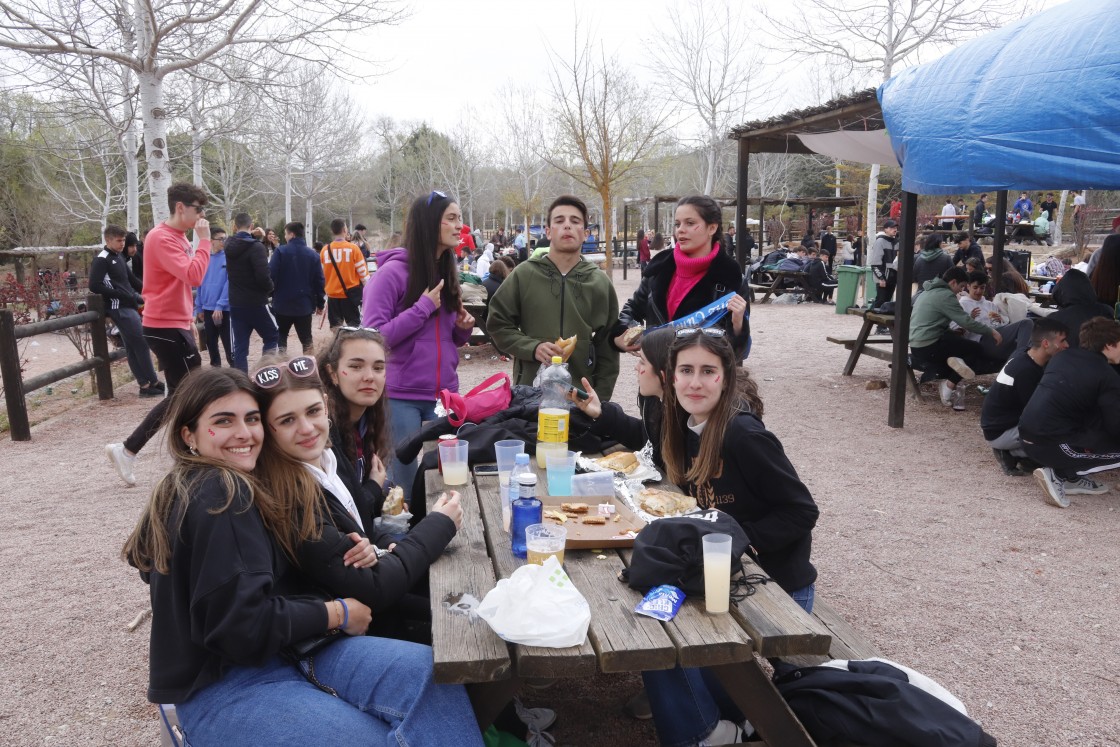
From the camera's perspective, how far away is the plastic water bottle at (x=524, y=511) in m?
2.36

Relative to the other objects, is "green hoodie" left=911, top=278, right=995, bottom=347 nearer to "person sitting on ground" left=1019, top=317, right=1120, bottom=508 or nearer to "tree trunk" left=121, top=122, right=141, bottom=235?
"person sitting on ground" left=1019, top=317, right=1120, bottom=508

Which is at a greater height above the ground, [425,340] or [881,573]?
[425,340]

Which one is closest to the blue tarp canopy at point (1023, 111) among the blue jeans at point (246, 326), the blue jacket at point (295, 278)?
the blue jacket at point (295, 278)

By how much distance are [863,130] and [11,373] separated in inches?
361

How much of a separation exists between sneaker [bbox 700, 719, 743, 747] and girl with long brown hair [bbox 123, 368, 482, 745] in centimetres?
75

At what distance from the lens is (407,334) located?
389 centimetres

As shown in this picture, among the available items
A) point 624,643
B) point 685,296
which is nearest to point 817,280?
point 685,296

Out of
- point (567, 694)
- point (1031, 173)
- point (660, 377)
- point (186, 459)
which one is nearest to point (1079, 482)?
point (1031, 173)

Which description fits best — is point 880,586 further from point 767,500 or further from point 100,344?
point 100,344

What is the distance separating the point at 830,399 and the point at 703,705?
21.2ft

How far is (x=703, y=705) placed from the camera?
2.28m

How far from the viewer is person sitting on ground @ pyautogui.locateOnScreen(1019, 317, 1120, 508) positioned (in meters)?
5.14

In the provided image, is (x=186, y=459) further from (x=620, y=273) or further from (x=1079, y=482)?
(x=620, y=273)

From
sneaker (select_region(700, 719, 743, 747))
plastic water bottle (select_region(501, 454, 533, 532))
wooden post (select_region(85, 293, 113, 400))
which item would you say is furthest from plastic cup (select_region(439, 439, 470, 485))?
wooden post (select_region(85, 293, 113, 400))
